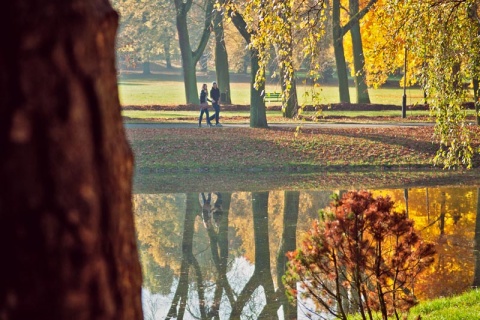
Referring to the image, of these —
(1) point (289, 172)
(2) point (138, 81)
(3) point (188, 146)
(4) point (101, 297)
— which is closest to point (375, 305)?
(4) point (101, 297)

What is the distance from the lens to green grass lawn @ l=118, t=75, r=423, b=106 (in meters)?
48.1

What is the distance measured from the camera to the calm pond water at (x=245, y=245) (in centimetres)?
1022

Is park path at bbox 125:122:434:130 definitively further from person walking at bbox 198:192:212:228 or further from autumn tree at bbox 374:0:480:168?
autumn tree at bbox 374:0:480:168

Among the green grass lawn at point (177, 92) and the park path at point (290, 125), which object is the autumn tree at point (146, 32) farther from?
the park path at point (290, 125)

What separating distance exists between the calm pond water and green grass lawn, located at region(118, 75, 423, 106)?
2328cm

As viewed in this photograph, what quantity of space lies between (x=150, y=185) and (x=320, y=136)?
702 centimetres

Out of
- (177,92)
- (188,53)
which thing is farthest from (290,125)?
(177,92)

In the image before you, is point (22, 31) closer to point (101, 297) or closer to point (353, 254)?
point (101, 297)

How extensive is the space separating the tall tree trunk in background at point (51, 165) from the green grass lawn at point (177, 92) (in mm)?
39335

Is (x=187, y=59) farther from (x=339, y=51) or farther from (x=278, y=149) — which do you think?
(x=278, y=149)

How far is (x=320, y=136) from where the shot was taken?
83.9 feet

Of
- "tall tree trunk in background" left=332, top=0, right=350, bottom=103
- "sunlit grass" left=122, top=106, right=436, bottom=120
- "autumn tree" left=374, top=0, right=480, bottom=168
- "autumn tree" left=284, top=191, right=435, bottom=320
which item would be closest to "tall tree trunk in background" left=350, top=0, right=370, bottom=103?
"tall tree trunk in background" left=332, top=0, right=350, bottom=103

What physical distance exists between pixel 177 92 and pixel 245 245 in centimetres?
4671

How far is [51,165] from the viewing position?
5.29ft
